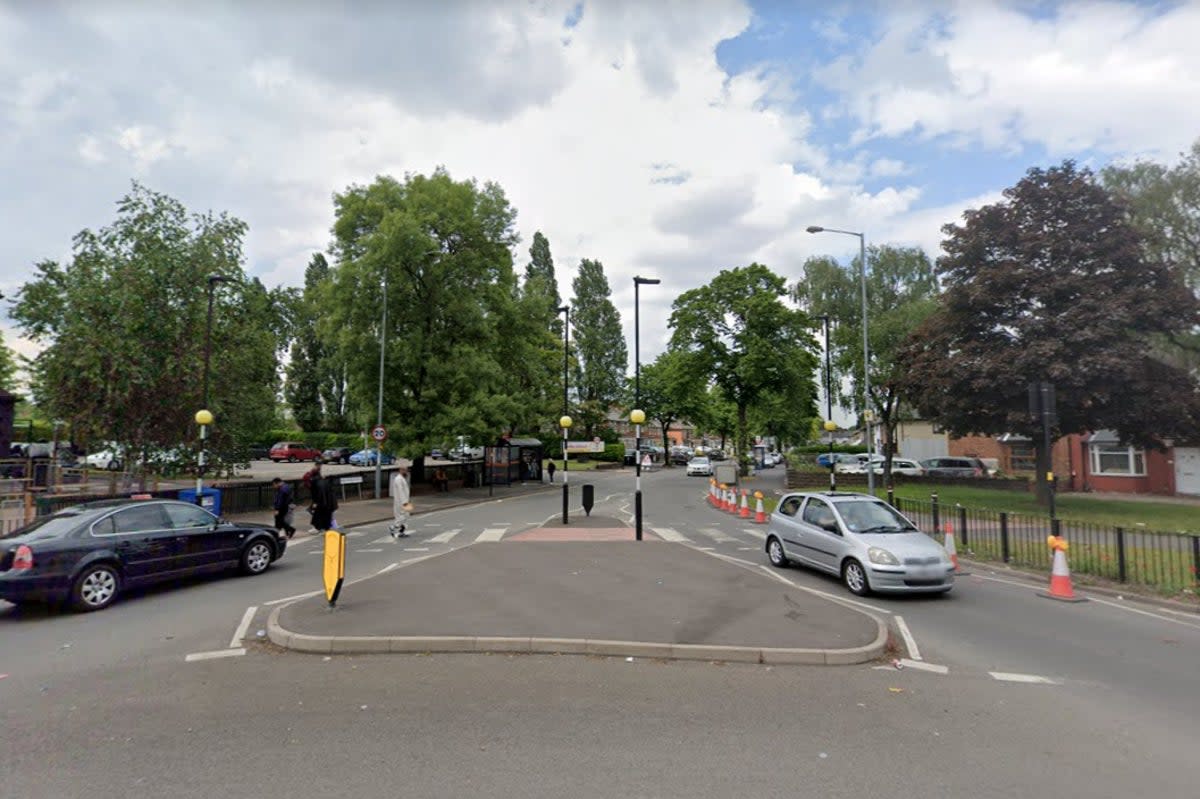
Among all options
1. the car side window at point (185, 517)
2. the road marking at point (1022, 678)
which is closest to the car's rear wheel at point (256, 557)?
the car side window at point (185, 517)

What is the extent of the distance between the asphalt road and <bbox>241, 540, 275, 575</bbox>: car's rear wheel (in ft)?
9.99

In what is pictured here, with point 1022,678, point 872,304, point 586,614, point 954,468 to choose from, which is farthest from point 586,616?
point 872,304

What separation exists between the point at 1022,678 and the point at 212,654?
25.7ft

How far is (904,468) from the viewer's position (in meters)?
37.1

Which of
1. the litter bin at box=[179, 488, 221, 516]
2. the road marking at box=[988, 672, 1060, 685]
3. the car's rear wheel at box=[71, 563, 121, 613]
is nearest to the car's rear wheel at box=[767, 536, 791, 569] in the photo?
the road marking at box=[988, 672, 1060, 685]

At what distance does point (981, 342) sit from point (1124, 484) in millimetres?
14561

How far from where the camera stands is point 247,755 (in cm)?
409

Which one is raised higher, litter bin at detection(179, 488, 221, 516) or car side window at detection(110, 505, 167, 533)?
car side window at detection(110, 505, 167, 533)

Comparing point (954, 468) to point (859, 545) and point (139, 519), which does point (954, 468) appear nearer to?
point (859, 545)

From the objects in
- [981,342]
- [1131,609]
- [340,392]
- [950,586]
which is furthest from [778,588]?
[340,392]

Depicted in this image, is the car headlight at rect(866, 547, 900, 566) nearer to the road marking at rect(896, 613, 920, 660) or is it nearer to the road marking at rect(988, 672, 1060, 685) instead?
the road marking at rect(896, 613, 920, 660)

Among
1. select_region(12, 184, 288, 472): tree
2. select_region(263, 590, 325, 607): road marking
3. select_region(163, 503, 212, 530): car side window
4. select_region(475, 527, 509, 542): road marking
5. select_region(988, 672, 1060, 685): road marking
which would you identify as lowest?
select_region(475, 527, 509, 542): road marking

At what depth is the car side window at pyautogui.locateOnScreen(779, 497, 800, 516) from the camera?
1163 centimetres

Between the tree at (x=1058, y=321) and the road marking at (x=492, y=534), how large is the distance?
1600 centimetres
